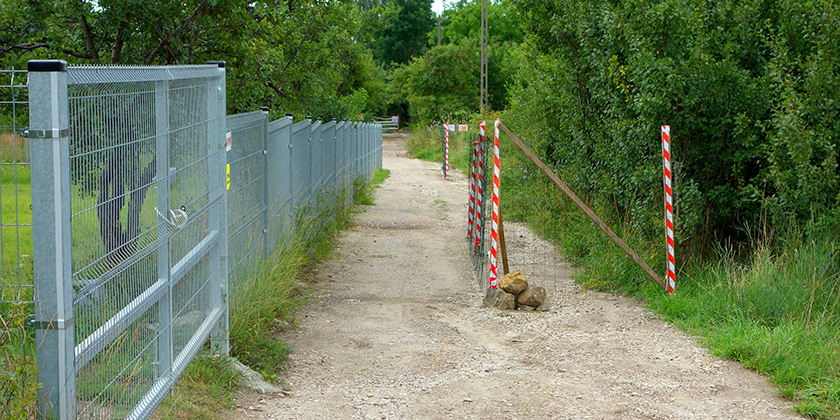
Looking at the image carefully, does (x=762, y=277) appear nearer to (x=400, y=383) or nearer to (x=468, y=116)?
(x=400, y=383)

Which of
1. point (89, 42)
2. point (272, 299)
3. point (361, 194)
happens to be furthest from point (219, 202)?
point (361, 194)

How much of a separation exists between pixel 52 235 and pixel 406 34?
269 feet

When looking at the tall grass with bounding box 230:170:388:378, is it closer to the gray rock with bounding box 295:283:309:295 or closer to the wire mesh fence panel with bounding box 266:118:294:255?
the gray rock with bounding box 295:283:309:295

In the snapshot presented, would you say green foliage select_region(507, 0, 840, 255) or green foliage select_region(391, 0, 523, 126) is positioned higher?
green foliage select_region(391, 0, 523, 126)

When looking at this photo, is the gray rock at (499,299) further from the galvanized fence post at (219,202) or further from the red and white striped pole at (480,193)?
the galvanized fence post at (219,202)

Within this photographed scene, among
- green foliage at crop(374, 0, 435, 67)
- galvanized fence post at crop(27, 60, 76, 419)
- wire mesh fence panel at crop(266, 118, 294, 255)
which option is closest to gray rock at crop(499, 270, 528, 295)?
wire mesh fence panel at crop(266, 118, 294, 255)

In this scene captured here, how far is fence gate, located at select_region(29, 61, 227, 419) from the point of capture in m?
2.80

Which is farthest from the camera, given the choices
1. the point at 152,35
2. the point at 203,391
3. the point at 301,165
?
the point at 301,165

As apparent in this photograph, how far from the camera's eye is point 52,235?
9.21 feet

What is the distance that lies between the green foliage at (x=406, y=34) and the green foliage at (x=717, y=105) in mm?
73775

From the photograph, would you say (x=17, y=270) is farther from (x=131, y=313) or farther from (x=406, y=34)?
(x=406, y=34)

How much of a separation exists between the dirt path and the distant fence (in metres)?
0.90

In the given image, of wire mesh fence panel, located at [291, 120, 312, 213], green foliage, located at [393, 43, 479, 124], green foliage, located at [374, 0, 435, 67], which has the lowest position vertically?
wire mesh fence panel, located at [291, 120, 312, 213]

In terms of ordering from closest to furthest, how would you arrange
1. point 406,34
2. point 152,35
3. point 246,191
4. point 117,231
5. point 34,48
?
point 117,231 → point 246,191 → point 34,48 → point 152,35 → point 406,34
